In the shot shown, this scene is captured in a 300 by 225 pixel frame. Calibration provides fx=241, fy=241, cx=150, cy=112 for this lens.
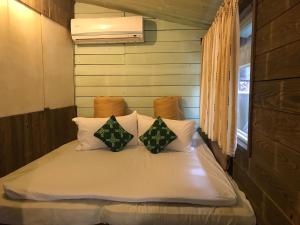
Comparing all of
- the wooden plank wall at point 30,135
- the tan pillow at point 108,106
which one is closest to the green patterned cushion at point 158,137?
the tan pillow at point 108,106

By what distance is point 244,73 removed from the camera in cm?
209

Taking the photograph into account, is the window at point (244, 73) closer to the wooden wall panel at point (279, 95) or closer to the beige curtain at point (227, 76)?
the beige curtain at point (227, 76)

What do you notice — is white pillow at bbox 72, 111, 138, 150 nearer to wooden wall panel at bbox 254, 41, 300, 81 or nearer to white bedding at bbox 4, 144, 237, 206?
white bedding at bbox 4, 144, 237, 206

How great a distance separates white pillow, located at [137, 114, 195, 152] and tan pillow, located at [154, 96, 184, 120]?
1.44 ft

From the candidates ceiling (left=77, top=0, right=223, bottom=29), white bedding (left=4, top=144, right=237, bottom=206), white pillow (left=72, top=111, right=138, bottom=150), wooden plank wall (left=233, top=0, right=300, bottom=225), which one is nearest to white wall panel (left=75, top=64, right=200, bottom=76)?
ceiling (left=77, top=0, right=223, bottom=29)

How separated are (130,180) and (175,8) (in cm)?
192

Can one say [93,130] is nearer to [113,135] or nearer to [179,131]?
[113,135]

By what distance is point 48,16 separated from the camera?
2.70 meters

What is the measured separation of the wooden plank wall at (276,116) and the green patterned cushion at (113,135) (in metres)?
1.33

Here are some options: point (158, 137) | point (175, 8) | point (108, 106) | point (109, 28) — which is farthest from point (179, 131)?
point (109, 28)

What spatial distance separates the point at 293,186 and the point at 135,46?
2.71 m

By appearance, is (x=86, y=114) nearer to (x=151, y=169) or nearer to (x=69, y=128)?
(x=69, y=128)

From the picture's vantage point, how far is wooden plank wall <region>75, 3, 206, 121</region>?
10.7 ft

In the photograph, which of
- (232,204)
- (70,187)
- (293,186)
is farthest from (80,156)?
(293,186)
